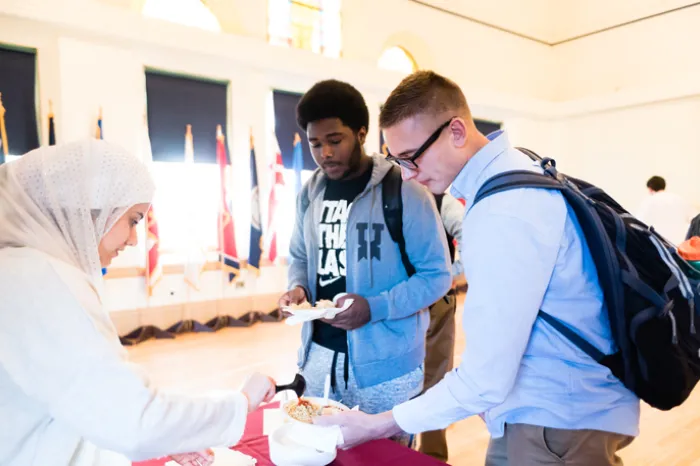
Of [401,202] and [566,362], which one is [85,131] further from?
[566,362]

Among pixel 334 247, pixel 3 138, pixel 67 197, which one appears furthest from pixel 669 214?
pixel 3 138

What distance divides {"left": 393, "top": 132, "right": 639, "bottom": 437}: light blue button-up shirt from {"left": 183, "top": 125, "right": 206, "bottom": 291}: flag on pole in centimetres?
522

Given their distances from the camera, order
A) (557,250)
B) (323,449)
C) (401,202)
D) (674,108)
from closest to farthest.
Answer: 1. (557,250)
2. (323,449)
3. (401,202)
4. (674,108)

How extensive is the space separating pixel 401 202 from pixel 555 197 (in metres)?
0.70

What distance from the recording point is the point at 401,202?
5.41 feet

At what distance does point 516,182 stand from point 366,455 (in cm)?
74

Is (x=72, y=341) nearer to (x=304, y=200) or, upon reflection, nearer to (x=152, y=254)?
(x=304, y=200)

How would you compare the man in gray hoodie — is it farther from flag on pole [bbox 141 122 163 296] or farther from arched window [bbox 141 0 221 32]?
arched window [bbox 141 0 221 32]

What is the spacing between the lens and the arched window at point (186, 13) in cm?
611

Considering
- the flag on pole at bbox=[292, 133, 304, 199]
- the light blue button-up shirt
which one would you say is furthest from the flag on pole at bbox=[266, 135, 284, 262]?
the light blue button-up shirt

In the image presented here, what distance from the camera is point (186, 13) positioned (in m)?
6.32

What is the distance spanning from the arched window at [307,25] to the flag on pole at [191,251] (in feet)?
6.64

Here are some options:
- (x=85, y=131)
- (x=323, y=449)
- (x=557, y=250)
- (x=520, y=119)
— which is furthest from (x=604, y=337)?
(x=520, y=119)

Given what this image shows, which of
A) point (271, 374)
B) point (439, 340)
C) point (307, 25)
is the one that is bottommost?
point (271, 374)
